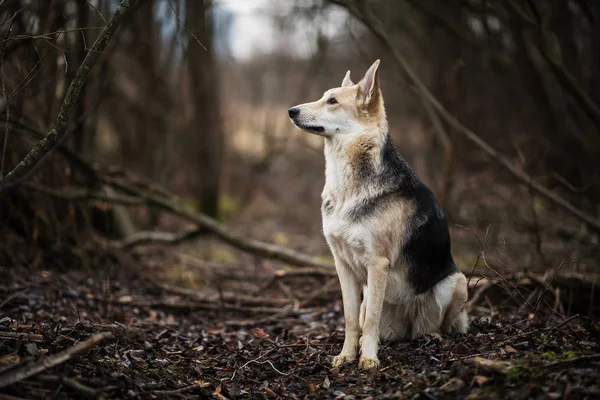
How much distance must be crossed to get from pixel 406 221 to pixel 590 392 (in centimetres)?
198

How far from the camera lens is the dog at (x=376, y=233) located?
4.83m

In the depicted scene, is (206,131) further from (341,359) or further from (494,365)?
(494,365)

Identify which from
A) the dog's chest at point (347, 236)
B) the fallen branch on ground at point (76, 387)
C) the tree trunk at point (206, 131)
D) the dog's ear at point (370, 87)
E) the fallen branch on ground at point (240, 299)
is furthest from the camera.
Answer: the tree trunk at point (206, 131)

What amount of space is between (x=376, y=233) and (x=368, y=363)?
1.08m

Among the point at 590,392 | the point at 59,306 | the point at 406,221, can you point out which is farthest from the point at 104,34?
the point at 590,392

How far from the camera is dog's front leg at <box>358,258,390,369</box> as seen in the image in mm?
4781

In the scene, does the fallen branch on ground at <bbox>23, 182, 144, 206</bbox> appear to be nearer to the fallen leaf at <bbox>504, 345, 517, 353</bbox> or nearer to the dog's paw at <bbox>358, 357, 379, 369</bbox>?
the dog's paw at <bbox>358, 357, 379, 369</bbox>

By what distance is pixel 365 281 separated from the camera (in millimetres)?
5164

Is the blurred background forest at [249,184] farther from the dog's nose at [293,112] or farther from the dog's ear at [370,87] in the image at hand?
A: the dog's ear at [370,87]

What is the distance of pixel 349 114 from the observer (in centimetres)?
520

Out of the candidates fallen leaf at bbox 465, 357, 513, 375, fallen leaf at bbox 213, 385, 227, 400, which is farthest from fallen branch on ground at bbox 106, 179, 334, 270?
fallen leaf at bbox 465, 357, 513, 375

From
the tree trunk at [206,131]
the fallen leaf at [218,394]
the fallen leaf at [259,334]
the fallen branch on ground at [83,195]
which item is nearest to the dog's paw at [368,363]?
the fallen leaf at [218,394]

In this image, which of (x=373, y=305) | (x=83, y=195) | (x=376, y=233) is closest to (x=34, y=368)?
(x=373, y=305)

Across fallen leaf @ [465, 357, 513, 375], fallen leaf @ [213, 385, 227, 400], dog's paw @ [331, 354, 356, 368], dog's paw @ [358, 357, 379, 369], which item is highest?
fallen leaf @ [465, 357, 513, 375]
